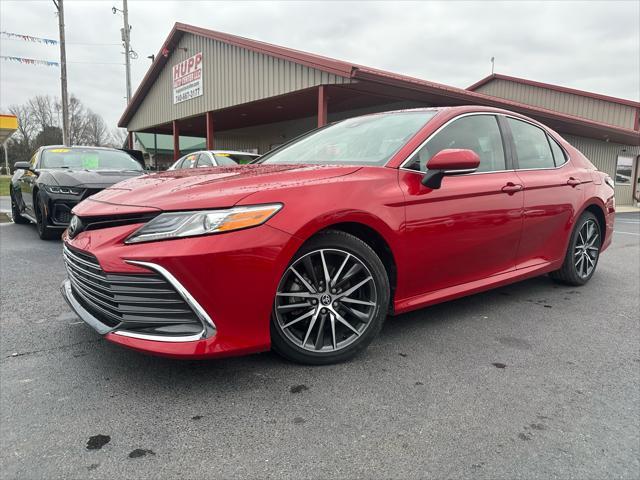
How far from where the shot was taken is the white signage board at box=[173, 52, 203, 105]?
1664cm

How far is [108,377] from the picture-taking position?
2.28m

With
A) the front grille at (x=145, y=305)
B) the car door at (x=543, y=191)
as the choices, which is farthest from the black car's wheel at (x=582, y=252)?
the front grille at (x=145, y=305)

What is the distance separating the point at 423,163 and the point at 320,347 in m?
1.29

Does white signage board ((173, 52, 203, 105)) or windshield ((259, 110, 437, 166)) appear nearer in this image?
windshield ((259, 110, 437, 166))

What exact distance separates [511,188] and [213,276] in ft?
7.52

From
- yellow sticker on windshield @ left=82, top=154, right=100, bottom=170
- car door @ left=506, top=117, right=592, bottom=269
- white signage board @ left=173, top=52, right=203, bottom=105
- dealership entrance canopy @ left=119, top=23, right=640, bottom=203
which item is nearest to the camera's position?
car door @ left=506, top=117, right=592, bottom=269

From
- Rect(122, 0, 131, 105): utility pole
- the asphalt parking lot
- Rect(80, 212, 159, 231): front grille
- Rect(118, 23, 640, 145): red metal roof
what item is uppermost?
Rect(122, 0, 131, 105): utility pole

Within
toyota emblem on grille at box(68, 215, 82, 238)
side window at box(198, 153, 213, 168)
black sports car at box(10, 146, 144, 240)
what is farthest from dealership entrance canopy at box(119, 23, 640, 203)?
toyota emblem on grille at box(68, 215, 82, 238)

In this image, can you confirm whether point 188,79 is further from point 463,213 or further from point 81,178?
point 463,213

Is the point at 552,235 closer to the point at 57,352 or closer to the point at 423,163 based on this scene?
the point at 423,163

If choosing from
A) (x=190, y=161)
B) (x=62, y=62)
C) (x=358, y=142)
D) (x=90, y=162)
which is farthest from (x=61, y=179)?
(x=62, y=62)

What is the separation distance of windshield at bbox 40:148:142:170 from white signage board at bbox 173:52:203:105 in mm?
10397

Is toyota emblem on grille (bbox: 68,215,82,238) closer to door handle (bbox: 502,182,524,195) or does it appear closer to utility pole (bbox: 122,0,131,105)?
door handle (bbox: 502,182,524,195)

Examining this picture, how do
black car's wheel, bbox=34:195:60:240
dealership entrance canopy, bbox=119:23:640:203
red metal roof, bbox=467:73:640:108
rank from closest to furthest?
1. black car's wheel, bbox=34:195:60:240
2. dealership entrance canopy, bbox=119:23:640:203
3. red metal roof, bbox=467:73:640:108
